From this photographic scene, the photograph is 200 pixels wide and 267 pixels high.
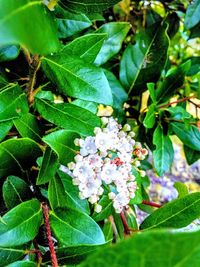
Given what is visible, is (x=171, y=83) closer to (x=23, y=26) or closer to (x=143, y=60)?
(x=143, y=60)

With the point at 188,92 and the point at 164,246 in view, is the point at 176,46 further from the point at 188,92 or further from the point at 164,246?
the point at 164,246

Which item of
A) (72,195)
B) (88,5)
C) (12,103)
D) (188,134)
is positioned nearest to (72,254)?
(72,195)

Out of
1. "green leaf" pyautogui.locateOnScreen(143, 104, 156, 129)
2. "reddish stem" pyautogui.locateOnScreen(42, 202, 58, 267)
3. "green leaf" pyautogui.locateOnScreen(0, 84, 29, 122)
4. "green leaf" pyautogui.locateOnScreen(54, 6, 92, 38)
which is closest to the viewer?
"reddish stem" pyautogui.locateOnScreen(42, 202, 58, 267)

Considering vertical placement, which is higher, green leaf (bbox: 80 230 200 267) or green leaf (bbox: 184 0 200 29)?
green leaf (bbox: 80 230 200 267)

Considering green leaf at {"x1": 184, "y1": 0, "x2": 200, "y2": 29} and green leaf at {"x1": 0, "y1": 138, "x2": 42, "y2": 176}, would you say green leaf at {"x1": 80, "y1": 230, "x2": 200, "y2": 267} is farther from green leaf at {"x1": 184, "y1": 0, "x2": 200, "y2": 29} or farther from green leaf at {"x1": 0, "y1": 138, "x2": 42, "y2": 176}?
green leaf at {"x1": 184, "y1": 0, "x2": 200, "y2": 29}

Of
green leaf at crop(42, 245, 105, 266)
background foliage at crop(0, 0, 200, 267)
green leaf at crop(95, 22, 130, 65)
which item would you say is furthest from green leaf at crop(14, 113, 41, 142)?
green leaf at crop(95, 22, 130, 65)
